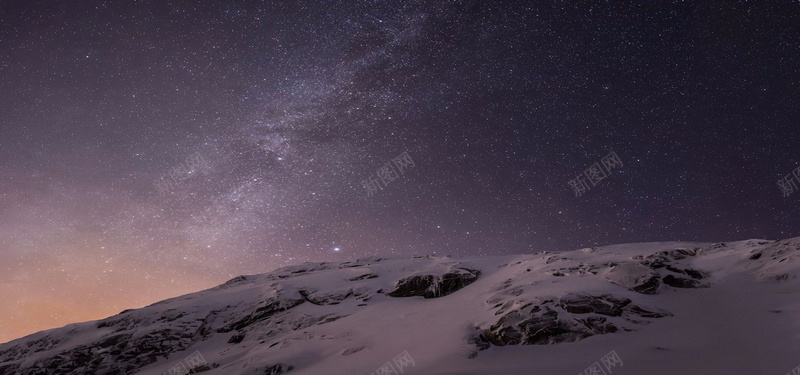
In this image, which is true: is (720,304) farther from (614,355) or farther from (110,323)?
(110,323)

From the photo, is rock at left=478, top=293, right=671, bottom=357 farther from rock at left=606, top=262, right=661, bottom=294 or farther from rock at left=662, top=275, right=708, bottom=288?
rock at left=662, top=275, right=708, bottom=288

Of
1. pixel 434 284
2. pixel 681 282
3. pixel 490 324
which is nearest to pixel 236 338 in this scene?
pixel 434 284

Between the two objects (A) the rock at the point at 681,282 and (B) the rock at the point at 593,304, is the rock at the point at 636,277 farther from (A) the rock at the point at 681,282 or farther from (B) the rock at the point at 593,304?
(B) the rock at the point at 593,304

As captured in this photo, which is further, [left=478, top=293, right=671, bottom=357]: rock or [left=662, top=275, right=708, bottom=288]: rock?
[left=662, top=275, right=708, bottom=288]: rock

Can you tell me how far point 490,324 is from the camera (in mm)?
13445

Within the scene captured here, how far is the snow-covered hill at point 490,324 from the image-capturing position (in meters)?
10.6

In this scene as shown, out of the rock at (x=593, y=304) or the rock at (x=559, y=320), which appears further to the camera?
the rock at (x=593, y=304)

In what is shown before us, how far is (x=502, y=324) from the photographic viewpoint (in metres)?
13.0

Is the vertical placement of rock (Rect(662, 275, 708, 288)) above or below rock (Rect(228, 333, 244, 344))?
below

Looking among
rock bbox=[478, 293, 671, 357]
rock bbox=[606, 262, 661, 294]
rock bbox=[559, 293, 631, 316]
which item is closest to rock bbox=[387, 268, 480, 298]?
rock bbox=[478, 293, 671, 357]

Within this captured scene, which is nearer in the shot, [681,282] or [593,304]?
[593,304]

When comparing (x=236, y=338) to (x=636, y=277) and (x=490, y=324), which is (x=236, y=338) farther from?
(x=636, y=277)

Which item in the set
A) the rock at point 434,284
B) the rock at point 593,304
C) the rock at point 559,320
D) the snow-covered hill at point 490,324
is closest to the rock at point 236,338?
the snow-covered hill at point 490,324

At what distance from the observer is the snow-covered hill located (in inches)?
418
